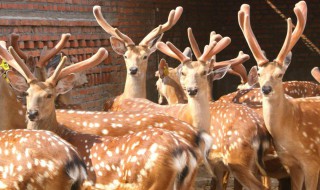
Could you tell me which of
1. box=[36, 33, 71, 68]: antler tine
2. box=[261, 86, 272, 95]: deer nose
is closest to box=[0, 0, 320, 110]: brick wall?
box=[36, 33, 71, 68]: antler tine

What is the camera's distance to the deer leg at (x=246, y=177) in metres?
7.43

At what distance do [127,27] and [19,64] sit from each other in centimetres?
521

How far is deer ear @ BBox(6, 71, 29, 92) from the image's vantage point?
7147 millimetres

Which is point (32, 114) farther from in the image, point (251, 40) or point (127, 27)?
point (127, 27)

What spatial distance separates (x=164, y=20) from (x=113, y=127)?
662 cm

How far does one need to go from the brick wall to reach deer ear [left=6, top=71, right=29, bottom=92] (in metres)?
1.61

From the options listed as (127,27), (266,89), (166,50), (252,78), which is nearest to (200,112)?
(266,89)

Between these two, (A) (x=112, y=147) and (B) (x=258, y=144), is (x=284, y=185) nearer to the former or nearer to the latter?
(B) (x=258, y=144)

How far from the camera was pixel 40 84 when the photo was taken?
22.6 feet

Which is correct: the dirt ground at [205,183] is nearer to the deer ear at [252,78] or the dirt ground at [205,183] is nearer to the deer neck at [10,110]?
the deer ear at [252,78]

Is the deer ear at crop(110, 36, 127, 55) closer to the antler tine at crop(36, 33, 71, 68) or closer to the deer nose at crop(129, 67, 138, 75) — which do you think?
the deer nose at crop(129, 67, 138, 75)

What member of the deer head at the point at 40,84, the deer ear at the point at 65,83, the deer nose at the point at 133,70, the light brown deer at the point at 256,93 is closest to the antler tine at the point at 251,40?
the light brown deer at the point at 256,93

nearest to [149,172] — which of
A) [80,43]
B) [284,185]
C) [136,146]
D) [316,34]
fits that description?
[136,146]

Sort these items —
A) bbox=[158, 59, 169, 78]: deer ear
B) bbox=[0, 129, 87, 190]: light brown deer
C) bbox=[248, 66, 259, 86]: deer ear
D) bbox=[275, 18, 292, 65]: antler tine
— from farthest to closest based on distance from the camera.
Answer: bbox=[158, 59, 169, 78]: deer ear < bbox=[248, 66, 259, 86]: deer ear < bbox=[275, 18, 292, 65]: antler tine < bbox=[0, 129, 87, 190]: light brown deer
